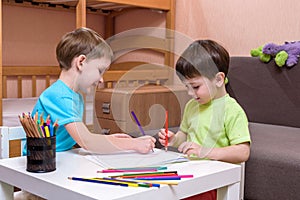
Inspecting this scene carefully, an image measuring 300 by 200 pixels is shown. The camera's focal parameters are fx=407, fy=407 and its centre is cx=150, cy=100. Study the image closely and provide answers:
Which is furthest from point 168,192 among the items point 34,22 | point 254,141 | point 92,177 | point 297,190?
point 34,22

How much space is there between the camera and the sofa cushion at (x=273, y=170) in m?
1.23

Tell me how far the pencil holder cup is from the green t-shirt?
1.55ft

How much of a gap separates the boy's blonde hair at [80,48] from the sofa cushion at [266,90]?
108 centimetres

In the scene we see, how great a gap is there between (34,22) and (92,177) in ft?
6.91

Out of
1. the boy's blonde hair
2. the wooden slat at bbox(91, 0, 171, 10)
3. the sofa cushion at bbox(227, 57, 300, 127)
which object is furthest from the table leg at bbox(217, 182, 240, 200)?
the wooden slat at bbox(91, 0, 171, 10)

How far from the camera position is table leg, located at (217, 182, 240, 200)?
87 centimetres

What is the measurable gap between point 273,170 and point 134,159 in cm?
57

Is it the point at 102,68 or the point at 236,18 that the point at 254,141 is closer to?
the point at 102,68

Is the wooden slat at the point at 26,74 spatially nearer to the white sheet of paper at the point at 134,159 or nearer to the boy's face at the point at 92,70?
the boy's face at the point at 92,70

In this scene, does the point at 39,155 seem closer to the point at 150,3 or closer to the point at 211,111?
the point at 211,111

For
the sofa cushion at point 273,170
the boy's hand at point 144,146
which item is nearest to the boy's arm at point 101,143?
the boy's hand at point 144,146

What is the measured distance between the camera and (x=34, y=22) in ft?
8.75

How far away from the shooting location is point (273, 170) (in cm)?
129

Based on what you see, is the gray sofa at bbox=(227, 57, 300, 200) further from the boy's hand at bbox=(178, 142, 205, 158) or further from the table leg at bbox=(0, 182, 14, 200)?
the table leg at bbox=(0, 182, 14, 200)
